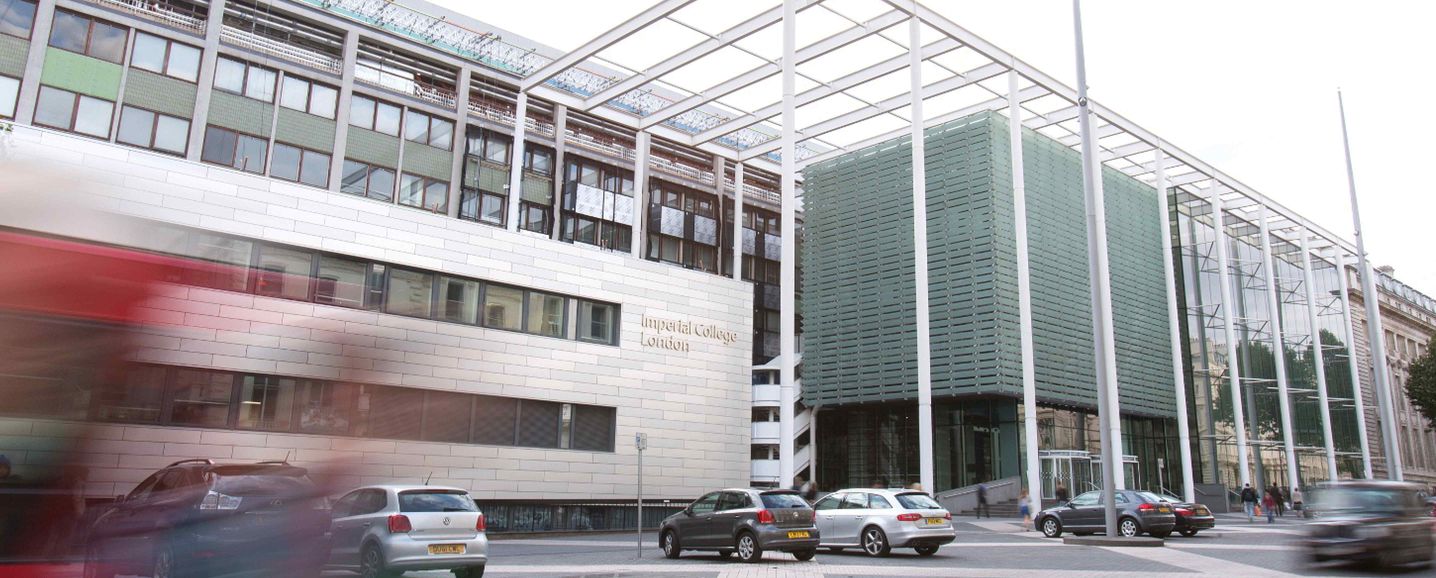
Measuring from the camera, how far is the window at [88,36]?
30719mm

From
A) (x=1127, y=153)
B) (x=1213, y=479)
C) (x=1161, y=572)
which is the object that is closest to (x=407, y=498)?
(x=1161, y=572)

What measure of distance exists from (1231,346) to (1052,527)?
2393 cm

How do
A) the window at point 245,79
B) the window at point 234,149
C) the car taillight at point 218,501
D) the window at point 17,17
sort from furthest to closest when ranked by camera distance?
the window at point 245,79 → the window at point 234,149 → the window at point 17,17 → the car taillight at point 218,501

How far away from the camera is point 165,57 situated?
32.7 meters

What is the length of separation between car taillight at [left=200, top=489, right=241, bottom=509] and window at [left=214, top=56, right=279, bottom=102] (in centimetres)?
3359

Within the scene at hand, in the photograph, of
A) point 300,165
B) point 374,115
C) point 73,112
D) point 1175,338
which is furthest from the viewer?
point 1175,338

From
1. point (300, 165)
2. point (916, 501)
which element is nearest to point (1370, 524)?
point (916, 501)

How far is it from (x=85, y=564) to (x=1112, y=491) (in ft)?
63.1

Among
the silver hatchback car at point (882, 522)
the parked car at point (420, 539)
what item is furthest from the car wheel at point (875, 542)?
the parked car at point (420, 539)

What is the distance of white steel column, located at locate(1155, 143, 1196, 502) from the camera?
39.6 metres

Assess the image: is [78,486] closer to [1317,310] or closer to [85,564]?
[85,564]

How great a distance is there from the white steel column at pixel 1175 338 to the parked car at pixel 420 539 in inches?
1389

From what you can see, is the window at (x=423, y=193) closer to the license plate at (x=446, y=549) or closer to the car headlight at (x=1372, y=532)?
the license plate at (x=446, y=549)

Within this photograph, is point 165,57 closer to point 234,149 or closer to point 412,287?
point 234,149
